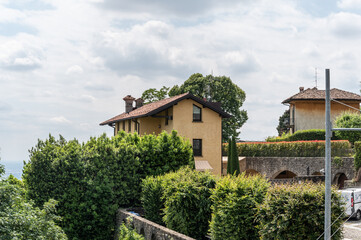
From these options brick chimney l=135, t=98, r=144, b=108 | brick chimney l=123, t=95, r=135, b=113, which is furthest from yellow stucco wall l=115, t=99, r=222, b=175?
brick chimney l=135, t=98, r=144, b=108

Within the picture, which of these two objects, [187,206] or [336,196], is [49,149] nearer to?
[187,206]

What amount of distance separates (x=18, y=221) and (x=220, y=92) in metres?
51.0

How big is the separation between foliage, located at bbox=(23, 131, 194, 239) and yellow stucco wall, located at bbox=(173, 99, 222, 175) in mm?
12876

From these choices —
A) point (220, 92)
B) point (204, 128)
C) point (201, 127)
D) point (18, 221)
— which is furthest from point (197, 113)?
point (18, 221)

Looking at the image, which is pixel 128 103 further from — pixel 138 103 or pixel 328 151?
pixel 328 151

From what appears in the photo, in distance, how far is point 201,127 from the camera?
4509cm

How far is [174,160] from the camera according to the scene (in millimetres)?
30609

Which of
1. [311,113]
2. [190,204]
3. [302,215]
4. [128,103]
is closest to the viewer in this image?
[302,215]

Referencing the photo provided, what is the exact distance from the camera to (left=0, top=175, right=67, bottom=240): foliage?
58.1ft

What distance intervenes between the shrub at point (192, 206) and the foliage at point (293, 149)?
87.9ft

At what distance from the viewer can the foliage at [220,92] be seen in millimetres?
66562

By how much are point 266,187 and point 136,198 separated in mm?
13264

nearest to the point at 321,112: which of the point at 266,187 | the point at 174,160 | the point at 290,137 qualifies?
the point at 290,137

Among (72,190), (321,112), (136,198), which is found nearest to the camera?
(72,190)
